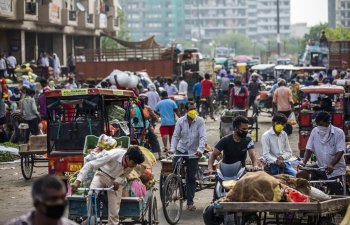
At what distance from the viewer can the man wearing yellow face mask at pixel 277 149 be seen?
13198 mm

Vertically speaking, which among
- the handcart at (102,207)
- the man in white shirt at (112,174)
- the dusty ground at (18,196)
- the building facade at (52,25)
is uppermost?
the building facade at (52,25)

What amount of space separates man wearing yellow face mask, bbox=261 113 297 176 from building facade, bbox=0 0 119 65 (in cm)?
2803

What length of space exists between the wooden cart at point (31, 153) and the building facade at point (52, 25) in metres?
21.8

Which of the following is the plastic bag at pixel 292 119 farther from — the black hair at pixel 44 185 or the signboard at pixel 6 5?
the black hair at pixel 44 185

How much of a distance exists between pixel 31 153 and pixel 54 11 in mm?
32992

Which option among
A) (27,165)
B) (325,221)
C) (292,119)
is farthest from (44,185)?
(292,119)

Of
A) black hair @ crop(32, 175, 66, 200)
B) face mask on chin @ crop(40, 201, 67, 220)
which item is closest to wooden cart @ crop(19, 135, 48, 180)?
black hair @ crop(32, 175, 66, 200)

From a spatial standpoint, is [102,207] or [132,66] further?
Answer: [132,66]

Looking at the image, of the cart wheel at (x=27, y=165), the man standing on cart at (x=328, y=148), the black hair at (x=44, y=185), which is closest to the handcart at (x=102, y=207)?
the man standing on cart at (x=328, y=148)

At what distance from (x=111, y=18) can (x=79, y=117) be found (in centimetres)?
5169

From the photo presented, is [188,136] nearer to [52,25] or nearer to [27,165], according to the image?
[27,165]

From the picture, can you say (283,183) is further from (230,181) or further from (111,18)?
(111,18)

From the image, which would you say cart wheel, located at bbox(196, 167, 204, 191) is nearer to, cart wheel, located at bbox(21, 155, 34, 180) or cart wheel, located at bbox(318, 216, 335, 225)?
cart wheel, located at bbox(318, 216, 335, 225)

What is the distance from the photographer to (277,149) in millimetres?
13406
